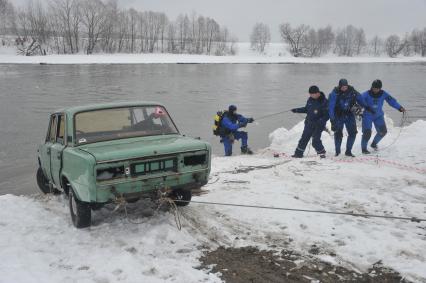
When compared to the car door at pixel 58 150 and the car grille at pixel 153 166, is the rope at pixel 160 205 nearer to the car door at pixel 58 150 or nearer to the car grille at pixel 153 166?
the car grille at pixel 153 166

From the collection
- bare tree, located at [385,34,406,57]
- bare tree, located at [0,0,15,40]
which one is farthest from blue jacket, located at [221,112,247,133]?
bare tree, located at [385,34,406,57]

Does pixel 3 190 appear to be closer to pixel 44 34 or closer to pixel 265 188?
pixel 265 188

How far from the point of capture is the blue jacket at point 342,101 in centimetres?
938

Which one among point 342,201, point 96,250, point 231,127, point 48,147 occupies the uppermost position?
point 48,147

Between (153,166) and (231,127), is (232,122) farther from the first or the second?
(153,166)

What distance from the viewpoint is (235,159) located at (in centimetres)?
1026

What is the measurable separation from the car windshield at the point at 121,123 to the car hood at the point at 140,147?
23 centimetres

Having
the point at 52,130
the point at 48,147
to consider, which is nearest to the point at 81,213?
the point at 48,147

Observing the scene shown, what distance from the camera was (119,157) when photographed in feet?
15.9

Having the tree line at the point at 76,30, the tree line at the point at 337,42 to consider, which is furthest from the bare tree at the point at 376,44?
the tree line at the point at 76,30

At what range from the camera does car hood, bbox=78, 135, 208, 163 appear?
16.0 feet

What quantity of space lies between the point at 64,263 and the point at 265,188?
3.61 metres

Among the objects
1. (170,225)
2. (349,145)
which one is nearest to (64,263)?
(170,225)

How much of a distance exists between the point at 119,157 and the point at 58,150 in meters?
1.52
